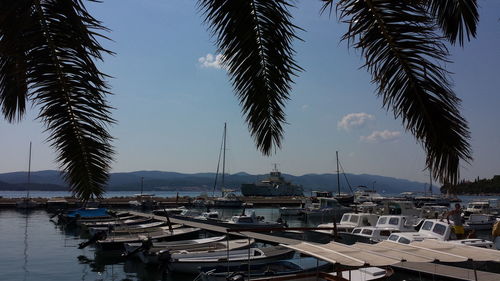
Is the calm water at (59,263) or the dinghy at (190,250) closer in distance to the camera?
the calm water at (59,263)

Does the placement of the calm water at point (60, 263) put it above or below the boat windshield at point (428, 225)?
below

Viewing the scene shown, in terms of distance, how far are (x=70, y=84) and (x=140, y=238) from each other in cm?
3056

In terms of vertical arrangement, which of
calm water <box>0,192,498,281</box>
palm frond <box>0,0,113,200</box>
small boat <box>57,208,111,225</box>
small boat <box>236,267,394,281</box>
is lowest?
calm water <box>0,192,498,281</box>

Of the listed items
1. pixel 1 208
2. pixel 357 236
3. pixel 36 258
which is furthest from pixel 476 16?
pixel 1 208

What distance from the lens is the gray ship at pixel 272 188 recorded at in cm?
12500

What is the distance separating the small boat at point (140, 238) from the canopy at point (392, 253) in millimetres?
19161

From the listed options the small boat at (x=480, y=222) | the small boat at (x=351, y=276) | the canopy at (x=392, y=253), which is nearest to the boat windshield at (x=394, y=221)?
the small boat at (x=351, y=276)

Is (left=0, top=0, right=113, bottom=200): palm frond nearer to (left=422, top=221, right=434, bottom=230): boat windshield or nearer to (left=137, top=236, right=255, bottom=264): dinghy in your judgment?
(left=137, top=236, right=255, bottom=264): dinghy

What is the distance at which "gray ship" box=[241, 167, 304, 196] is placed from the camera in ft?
410

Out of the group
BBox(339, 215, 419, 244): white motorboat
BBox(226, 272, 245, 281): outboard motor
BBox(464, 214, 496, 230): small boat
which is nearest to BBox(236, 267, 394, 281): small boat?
BBox(226, 272, 245, 281): outboard motor

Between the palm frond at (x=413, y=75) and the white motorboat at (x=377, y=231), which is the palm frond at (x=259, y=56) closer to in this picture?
the palm frond at (x=413, y=75)

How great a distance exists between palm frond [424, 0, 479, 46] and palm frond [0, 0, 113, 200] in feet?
10.3

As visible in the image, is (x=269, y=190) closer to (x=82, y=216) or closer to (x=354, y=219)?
(x=82, y=216)

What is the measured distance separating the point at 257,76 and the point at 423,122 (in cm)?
176
